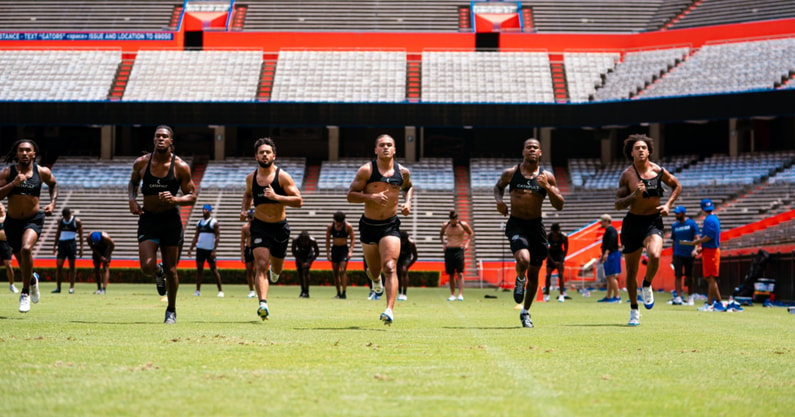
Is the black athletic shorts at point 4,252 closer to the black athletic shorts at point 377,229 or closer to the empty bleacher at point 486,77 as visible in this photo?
the black athletic shorts at point 377,229

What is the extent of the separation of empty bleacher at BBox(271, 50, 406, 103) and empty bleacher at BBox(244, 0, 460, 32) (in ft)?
7.56

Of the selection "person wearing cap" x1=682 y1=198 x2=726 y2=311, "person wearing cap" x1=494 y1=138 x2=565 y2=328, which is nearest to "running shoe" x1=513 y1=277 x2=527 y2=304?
"person wearing cap" x1=494 y1=138 x2=565 y2=328

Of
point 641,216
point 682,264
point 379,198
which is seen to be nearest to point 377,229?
point 379,198

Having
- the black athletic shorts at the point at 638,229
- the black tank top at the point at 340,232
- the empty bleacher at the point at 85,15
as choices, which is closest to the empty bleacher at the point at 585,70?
the empty bleacher at the point at 85,15

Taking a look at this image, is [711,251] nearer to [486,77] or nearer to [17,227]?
[17,227]

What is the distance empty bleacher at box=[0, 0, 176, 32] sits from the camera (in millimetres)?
57344

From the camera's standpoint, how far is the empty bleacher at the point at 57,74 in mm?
51438

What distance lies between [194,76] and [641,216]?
42478mm

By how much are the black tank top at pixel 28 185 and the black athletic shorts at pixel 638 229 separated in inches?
310

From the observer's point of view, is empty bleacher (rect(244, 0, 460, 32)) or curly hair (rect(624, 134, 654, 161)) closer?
curly hair (rect(624, 134, 654, 161))

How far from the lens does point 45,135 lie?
53875 mm

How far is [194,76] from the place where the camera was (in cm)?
5284

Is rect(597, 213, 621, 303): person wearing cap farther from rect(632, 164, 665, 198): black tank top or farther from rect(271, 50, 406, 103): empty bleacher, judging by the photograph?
rect(271, 50, 406, 103): empty bleacher

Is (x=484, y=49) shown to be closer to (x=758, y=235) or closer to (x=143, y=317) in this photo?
(x=758, y=235)
